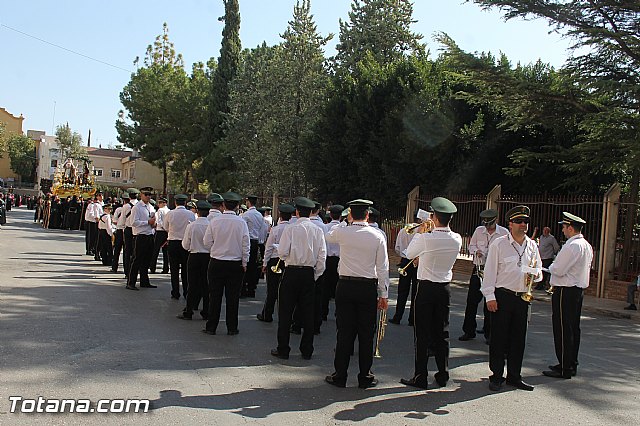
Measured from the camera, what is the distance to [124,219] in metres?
14.6

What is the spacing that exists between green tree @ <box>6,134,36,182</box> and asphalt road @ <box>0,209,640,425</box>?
3701 inches

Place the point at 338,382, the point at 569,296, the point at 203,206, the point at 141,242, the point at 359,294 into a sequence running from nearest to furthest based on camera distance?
the point at 338,382, the point at 359,294, the point at 569,296, the point at 203,206, the point at 141,242

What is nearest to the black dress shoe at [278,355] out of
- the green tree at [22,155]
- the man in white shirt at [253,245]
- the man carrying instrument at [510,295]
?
the man carrying instrument at [510,295]

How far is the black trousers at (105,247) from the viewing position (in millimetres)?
17203

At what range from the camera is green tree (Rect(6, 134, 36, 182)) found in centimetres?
9550

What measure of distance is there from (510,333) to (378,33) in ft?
94.3

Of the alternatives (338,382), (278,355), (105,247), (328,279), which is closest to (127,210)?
(105,247)

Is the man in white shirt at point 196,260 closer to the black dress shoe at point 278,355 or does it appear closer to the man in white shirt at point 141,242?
the black dress shoe at point 278,355

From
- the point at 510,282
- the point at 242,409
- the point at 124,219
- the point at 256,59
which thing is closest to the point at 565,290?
the point at 510,282

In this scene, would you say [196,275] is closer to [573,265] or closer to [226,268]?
[226,268]

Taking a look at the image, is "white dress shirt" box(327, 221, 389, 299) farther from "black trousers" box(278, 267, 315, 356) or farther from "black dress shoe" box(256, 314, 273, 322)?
Answer: "black dress shoe" box(256, 314, 273, 322)

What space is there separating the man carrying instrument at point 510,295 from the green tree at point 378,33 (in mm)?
27096

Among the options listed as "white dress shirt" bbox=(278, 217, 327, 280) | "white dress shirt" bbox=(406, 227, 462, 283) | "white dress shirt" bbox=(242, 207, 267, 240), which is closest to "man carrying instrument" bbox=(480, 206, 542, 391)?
"white dress shirt" bbox=(406, 227, 462, 283)

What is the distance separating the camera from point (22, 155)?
316 feet
